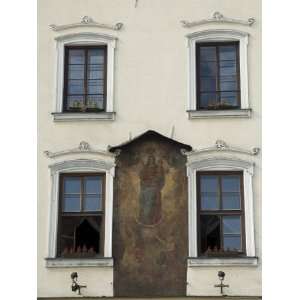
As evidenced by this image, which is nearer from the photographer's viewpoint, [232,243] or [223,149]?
[232,243]

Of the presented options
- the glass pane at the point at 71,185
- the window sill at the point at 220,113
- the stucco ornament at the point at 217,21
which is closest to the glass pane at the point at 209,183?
the window sill at the point at 220,113

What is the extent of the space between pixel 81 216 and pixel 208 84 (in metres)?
2.65

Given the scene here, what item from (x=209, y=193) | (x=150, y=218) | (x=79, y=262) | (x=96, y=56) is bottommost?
(x=79, y=262)

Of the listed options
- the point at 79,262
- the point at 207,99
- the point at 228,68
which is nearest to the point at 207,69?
the point at 228,68

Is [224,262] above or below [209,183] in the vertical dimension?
below

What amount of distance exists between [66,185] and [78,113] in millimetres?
1046

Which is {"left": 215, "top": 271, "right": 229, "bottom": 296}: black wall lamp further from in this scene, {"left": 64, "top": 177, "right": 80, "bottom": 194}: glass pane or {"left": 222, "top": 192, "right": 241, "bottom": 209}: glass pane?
{"left": 64, "top": 177, "right": 80, "bottom": 194}: glass pane

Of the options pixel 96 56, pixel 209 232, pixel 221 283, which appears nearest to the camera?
pixel 221 283

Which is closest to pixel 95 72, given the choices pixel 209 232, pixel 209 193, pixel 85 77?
pixel 85 77

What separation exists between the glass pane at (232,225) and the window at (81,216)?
1703 mm

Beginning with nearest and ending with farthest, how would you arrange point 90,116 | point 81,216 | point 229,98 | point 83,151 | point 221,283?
point 221,283, point 81,216, point 83,151, point 90,116, point 229,98

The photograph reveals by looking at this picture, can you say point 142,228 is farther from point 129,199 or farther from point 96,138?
point 96,138

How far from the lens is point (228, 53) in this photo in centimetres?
993

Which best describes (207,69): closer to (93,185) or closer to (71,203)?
(93,185)
